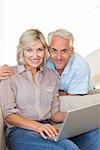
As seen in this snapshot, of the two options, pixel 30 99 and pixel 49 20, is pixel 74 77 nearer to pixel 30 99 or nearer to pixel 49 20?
pixel 30 99

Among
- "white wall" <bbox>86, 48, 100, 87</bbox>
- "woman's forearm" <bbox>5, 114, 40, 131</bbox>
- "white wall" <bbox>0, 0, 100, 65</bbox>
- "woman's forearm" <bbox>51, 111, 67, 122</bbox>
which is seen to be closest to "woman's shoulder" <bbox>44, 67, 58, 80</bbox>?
"woman's forearm" <bbox>51, 111, 67, 122</bbox>

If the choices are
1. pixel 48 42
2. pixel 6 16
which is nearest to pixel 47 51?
pixel 48 42

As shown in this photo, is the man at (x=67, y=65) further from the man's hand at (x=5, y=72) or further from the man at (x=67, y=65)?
the man's hand at (x=5, y=72)

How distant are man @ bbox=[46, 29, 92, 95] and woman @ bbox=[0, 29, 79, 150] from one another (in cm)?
15

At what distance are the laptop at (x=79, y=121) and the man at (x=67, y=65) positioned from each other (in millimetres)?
476

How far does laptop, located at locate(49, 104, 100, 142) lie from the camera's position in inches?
61.7

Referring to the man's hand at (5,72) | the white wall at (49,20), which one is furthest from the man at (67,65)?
the white wall at (49,20)

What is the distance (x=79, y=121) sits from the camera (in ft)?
5.46

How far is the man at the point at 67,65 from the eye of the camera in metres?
2.18

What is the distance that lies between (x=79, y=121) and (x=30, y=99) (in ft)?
1.20

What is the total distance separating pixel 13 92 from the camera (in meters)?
1.87

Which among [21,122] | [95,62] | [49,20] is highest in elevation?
[49,20]

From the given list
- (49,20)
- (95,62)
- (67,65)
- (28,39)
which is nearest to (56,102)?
(67,65)

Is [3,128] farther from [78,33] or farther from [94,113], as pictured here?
[78,33]
